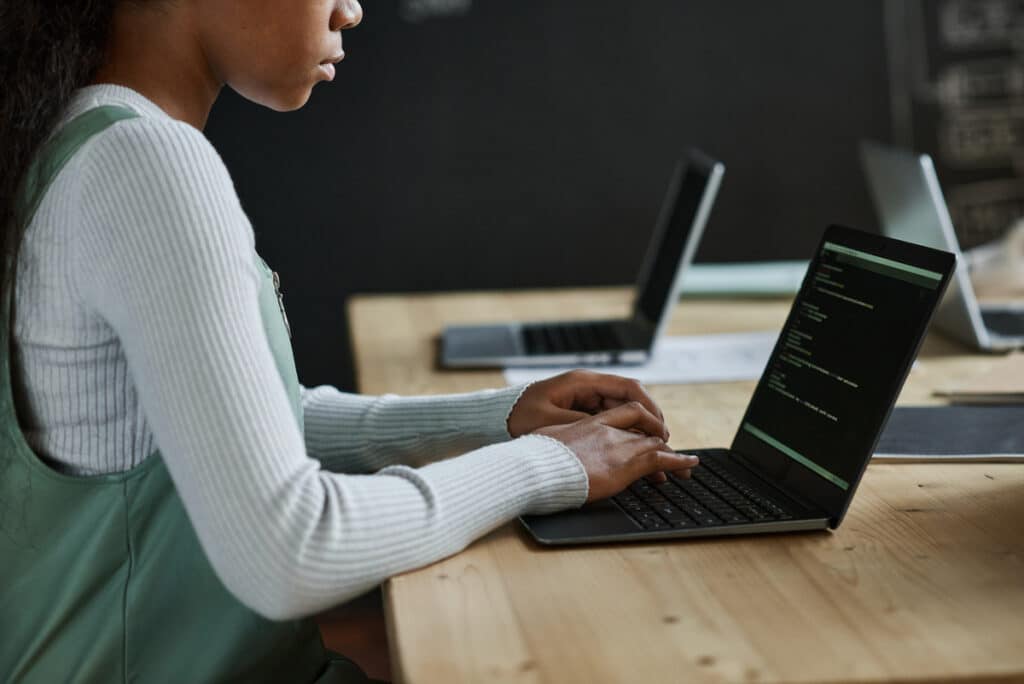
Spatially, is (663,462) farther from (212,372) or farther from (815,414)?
(212,372)

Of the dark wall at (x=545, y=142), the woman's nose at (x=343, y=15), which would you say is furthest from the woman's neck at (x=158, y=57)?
the dark wall at (x=545, y=142)

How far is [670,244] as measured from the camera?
2191 mm

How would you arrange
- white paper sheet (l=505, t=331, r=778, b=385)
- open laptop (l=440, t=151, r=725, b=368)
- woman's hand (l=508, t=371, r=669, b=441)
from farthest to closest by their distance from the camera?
open laptop (l=440, t=151, r=725, b=368)
white paper sheet (l=505, t=331, r=778, b=385)
woman's hand (l=508, t=371, r=669, b=441)

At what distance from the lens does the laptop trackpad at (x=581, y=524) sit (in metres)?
1.09

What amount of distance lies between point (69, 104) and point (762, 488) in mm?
687

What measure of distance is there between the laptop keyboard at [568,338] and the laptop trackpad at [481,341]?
0.02 metres

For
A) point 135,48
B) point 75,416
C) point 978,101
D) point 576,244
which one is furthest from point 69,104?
point 978,101

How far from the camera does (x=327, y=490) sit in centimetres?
97

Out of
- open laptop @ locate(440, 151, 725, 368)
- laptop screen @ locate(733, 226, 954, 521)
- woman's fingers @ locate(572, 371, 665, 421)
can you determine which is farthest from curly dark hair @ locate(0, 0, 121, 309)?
open laptop @ locate(440, 151, 725, 368)

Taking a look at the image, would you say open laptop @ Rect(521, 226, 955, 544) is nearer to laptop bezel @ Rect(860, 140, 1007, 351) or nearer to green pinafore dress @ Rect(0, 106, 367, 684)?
green pinafore dress @ Rect(0, 106, 367, 684)

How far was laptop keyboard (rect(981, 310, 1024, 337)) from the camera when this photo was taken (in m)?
1.98

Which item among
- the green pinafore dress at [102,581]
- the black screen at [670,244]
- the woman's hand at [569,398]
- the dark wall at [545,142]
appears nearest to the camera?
the green pinafore dress at [102,581]

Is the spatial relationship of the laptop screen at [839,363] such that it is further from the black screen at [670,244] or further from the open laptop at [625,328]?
the black screen at [670,244]

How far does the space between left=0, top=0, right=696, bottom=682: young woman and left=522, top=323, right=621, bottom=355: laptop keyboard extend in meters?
0.75
